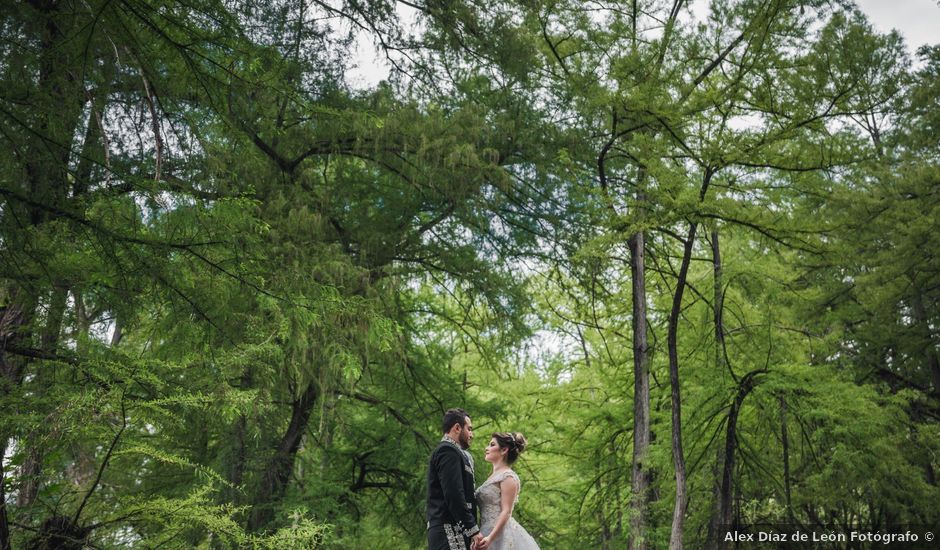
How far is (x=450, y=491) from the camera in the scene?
4.11 meters

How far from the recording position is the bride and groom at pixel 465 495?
4.11 metres

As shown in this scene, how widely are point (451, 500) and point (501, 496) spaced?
68 centimetres

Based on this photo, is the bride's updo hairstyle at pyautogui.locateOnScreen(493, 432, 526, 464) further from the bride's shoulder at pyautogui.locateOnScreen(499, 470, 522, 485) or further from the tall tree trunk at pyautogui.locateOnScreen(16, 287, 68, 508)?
the tall tree trunk at pyautogui.locateOnScreen(16, 287, 68, 508)

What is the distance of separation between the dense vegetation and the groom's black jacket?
1.08 m

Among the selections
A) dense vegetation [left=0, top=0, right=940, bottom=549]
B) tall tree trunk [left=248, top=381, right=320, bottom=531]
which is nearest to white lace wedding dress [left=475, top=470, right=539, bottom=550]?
dense vegetation [left=0, top=0, right=940, bottom=549]

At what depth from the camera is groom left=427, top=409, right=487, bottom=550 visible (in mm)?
4098

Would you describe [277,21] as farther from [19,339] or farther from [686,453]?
[686,453]

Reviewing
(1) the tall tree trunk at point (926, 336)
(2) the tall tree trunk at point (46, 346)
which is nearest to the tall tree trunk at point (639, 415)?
(1) the tall tree trunk at point (926, 336)

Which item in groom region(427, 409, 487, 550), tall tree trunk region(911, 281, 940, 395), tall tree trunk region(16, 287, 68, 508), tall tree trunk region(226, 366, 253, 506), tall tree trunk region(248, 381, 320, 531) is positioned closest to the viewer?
groom region(427, 409, 487, 550)

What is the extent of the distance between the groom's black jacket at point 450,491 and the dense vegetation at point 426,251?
1076 millimetres

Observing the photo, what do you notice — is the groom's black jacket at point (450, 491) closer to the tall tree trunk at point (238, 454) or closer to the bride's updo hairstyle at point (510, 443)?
the bride's updo hairstyle at point (510, 443)

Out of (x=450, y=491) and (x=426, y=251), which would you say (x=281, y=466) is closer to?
(x=426, y=251)

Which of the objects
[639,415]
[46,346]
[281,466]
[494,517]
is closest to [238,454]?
[281,466]

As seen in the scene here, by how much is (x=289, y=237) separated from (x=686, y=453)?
5835mm
